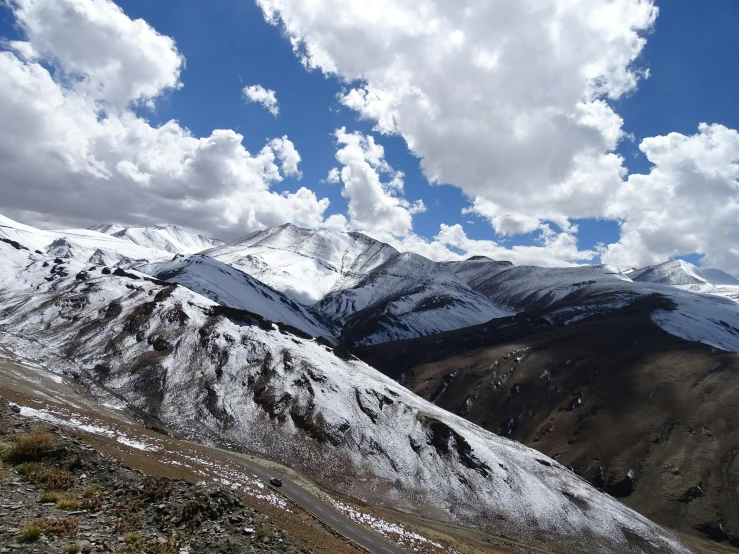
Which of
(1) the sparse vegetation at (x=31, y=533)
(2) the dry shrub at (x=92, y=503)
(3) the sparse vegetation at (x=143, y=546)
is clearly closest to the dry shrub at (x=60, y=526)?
(1) the sparse vegetation at (x=31, y=533)

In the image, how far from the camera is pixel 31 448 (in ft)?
69.8

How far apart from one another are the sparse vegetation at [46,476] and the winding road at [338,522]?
2866 cm

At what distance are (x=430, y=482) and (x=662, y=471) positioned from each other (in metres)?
86.9

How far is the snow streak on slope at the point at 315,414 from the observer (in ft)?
290

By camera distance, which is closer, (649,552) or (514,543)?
(514,543)

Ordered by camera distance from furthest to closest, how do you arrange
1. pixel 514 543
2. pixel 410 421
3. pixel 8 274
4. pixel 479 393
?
1. pixel 479 393
2. pixel 8 274
3. pixel 410 421
4. pixel 514 543

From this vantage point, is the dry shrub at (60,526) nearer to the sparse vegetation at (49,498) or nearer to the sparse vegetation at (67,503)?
the sparse vegetation at (67,503)

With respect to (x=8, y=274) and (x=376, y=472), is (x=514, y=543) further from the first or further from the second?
(x=8, y=274)

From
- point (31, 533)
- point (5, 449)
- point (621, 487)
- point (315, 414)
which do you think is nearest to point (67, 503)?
point (31, 533)

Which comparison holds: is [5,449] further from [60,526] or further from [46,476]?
[60,526]

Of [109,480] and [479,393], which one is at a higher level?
[479,393]

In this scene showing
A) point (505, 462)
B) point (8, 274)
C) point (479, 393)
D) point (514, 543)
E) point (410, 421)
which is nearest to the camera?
point (514, 543)

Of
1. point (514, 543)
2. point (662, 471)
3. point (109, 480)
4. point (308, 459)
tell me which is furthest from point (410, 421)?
point (109, 480)

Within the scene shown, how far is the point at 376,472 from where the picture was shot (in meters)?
92.1
